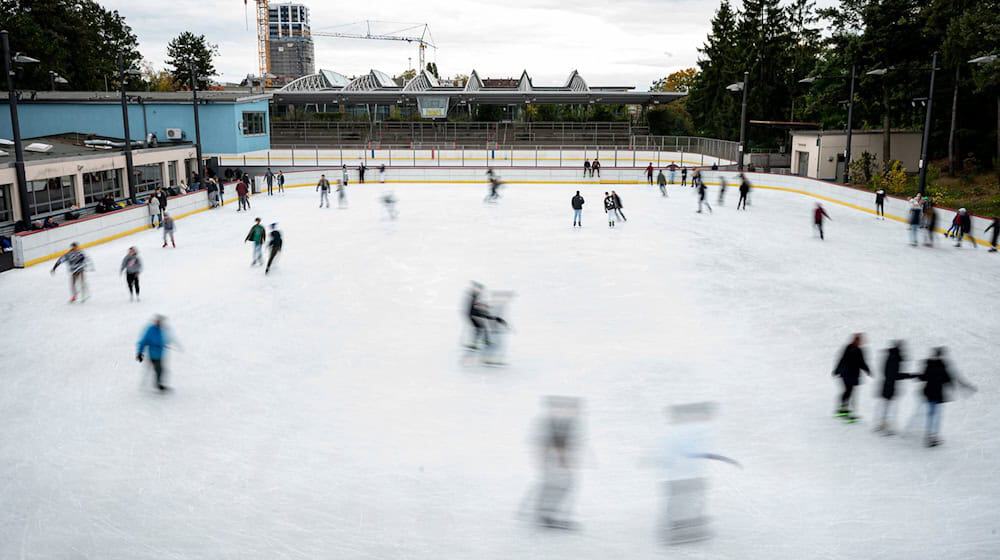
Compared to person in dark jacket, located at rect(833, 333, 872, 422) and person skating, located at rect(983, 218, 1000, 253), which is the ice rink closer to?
person in dark jacket, located at rect(833, 333, 872, 422)

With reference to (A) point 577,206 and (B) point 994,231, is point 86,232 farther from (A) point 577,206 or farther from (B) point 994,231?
(B) point 994,231

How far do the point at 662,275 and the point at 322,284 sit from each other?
775 cm

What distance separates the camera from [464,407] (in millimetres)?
9469

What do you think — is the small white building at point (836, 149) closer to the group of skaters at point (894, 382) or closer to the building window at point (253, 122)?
the building window at point (253, 122)

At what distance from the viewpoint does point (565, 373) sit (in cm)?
1074

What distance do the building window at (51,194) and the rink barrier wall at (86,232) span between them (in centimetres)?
337

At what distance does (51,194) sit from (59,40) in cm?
3967

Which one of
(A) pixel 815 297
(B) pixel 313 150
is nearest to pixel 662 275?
(A) pixel 815 297

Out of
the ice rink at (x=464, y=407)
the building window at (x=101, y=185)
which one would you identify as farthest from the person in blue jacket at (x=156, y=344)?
the building window at (x=101, y=185)

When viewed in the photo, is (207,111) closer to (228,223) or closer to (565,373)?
(228,223)

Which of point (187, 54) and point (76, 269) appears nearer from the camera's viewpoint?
point (76, 269)

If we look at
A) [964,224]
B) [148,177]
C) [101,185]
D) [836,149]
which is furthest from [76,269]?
[836,149]

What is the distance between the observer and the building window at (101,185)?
28031mm

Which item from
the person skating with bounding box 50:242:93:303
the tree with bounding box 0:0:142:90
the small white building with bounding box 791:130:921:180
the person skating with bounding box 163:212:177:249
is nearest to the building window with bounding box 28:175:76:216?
the person skating with bounding box 163:212:177:249
